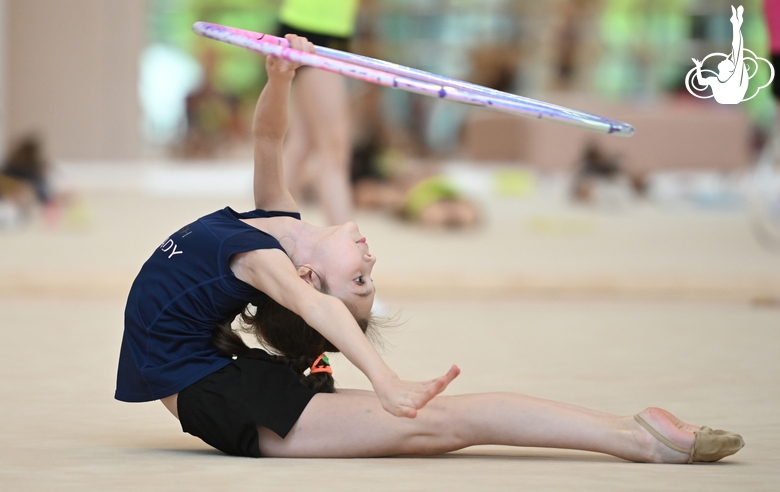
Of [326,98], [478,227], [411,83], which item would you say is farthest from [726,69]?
[478,227]

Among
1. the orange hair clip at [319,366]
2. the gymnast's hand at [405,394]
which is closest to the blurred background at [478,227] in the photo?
the gymnast's hand at [405,394]

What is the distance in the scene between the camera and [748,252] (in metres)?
5.74

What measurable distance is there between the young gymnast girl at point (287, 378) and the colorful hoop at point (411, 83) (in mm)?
81

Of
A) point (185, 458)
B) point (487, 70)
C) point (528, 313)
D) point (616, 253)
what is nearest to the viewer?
point (185, 458)

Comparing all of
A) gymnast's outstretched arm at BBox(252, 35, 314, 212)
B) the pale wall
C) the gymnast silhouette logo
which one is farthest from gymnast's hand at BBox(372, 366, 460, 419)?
the pale wall

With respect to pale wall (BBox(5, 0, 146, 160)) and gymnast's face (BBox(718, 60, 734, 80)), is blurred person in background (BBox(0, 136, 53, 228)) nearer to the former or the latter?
gymnast's face (BBox(718, 60, 734, 80))

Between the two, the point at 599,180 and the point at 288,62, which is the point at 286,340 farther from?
the point at 599,180

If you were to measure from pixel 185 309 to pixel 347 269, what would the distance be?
0.31 metres

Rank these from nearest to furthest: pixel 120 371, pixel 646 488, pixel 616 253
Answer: pixel 646 488
pixel 120 371
pixel 616 253

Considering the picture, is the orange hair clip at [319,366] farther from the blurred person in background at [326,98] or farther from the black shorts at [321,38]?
the black shorts at [321,38]

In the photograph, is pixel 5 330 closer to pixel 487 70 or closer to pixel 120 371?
pixel 120 371

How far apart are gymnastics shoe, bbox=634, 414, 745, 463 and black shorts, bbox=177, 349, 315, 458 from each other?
626 millimetres

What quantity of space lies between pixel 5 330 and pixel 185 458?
5.75 ft

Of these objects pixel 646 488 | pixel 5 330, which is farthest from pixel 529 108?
pixel 5 330
